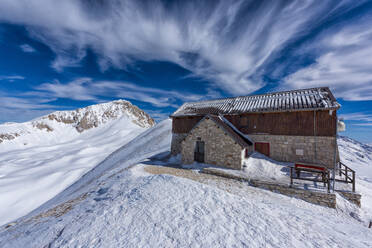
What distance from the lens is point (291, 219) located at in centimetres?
595

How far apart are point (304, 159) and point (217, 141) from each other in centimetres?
836

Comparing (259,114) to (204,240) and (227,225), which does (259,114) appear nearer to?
(227,225)

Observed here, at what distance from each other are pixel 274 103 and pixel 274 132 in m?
3.22

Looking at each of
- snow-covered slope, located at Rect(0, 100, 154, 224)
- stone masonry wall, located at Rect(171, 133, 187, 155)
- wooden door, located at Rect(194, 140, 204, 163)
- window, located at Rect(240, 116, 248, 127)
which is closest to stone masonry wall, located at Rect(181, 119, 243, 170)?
wooden door, located at Rect(194, 140, 204, 163)

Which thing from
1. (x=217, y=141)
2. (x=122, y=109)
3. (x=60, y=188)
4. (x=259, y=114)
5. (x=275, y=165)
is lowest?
(x=60, y=188)

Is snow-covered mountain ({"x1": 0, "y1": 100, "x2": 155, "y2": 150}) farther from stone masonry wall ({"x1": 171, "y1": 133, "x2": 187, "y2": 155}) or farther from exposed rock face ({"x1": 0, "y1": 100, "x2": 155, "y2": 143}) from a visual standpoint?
→ stone masonry wall ({"x1": 171, "y1": 133, "x2": 187, "y2": 155})

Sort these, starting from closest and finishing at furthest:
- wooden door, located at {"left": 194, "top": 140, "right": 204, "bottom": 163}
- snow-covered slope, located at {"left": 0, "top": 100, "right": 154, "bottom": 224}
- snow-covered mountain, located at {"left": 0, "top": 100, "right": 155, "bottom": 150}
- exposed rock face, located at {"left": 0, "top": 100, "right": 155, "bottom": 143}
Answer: wooden door, located at {"left": 194, "top": 140, "right": 204, "bottom": 163}
snow-covered slope, located at {"left": 0, "top": 100, "right": 154, "bottom": 224}
snow-covered mountain, located at {"left": 0, "top": 100, "right": 155, "bottom": 150}
exposed rock face, located at {"left": 0, "top": 100, "right": 155, "bottom": 143}

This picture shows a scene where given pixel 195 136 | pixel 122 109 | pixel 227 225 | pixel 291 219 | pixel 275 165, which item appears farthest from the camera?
pixel 122 109


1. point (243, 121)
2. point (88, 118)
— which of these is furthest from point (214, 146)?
point (88, 118)

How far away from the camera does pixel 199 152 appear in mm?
15266

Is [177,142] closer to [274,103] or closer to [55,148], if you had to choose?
[274,103]

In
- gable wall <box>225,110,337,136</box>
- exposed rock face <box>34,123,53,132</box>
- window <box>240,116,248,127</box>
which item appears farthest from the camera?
exposed rock face <box>34,123,53,132</box>

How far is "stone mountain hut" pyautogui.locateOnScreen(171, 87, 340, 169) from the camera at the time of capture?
1326 cm

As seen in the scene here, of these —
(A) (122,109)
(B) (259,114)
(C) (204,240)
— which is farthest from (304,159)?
(A) (122,109)
